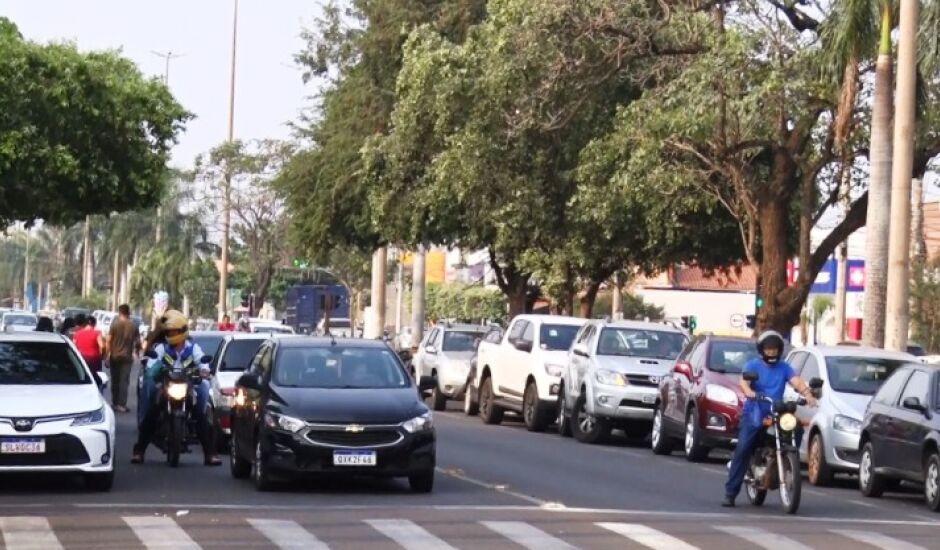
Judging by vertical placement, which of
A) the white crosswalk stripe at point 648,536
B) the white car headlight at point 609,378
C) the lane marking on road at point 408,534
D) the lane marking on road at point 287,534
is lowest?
the lane marking on road at point 287,534

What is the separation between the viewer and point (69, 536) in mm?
13859

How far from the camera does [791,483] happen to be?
1694 centimetres

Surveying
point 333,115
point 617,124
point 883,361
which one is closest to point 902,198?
point 883,361

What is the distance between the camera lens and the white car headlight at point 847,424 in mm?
21156

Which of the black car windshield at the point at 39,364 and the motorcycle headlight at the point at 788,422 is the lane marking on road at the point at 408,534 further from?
the black car windshield at the point at 39,364

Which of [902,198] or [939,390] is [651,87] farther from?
[939,390]

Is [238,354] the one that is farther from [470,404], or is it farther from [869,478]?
[470,404]

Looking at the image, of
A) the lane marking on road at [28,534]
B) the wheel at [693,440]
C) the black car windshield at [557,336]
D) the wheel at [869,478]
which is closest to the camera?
the lane marking on road at [28,534]

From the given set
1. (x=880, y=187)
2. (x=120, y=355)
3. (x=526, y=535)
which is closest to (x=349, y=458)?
(x=526, y=535)

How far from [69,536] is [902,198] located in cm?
1641

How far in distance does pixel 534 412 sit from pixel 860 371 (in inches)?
370

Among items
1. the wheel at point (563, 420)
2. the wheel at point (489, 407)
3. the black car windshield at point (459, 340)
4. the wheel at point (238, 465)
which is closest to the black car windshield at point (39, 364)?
the wheel at point (238, 465)

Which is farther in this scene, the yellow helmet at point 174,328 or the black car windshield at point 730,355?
the black car windshield at point 730,355

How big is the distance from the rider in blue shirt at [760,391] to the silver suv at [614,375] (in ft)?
33.6
